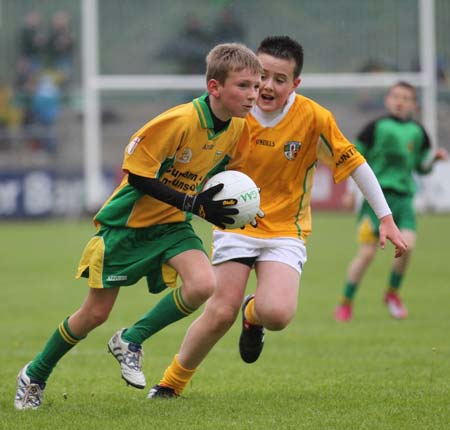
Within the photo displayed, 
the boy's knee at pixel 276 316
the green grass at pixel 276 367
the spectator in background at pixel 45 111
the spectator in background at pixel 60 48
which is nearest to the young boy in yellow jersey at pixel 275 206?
the boy's knee at pixel 276 316

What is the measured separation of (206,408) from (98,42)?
1712 centimetres

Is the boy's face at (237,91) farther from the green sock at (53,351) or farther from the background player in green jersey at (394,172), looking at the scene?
the background player in green jersey at (394,172)

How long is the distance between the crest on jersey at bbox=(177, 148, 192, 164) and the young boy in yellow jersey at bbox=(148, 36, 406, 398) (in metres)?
0.61

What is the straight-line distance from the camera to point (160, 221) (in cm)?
565

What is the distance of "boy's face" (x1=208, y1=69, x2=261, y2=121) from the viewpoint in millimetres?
5496

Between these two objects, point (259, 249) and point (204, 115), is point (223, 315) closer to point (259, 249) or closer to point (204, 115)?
point (259, 249)

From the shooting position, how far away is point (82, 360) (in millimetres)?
7703

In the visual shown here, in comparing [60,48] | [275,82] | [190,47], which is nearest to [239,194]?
[275,82]

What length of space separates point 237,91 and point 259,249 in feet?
3.48

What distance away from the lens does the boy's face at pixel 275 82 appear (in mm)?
5969

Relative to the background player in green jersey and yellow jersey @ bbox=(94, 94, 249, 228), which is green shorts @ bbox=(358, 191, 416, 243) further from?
yellow jersey @ bbox=(94, 94, 249, 228)

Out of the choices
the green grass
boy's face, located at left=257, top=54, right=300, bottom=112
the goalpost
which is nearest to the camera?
the green grass

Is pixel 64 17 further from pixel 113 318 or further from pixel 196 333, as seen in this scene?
pixel 196 333

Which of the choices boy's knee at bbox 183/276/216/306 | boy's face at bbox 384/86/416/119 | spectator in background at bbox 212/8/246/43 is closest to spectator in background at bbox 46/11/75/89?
spectator in background at bbox 212/8/246/43
